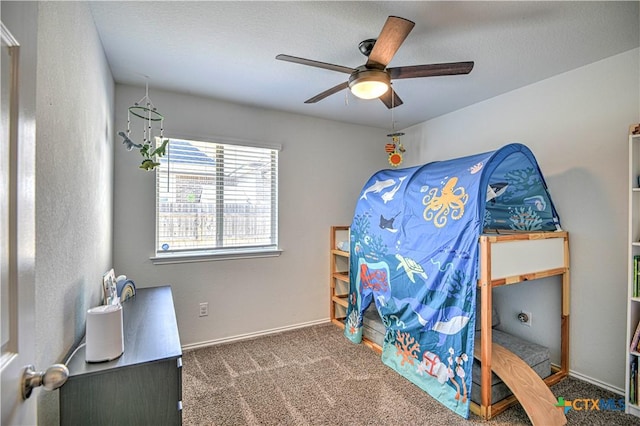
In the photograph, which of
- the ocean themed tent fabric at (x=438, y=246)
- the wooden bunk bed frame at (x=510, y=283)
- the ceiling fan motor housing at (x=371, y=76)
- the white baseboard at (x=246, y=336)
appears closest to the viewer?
the ceiling fan motor housing at (x=371, y=76)

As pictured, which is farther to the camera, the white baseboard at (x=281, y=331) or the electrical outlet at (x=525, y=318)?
the electrical outlet at (x=525, y=318)

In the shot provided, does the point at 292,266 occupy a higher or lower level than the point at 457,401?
higher

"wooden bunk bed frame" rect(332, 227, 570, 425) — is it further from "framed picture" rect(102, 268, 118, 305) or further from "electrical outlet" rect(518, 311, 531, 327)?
"framed picture" rect(102, 268, 118, 305)

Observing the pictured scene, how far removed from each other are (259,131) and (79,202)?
201 cm

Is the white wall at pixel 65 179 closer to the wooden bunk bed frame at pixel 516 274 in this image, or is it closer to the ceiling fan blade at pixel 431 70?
the ceiling fan blade at pixel 431 70

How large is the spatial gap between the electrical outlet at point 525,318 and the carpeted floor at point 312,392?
1.57 ft

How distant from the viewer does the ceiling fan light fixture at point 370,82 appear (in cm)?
175

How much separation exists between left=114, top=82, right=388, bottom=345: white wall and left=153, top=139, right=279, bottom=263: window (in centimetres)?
10

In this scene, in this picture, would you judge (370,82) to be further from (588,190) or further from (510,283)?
(588,190)

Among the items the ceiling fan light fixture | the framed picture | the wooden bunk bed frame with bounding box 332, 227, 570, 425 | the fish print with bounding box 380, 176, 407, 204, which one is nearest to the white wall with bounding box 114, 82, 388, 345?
the framed picture

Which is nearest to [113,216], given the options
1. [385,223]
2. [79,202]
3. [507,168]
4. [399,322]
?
[79,202]

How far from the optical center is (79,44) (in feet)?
4.77

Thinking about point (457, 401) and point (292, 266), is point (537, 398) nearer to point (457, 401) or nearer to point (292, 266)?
point (457, 401)

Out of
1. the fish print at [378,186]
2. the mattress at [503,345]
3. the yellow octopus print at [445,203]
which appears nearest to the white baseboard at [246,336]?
the mattress at [503,345]
